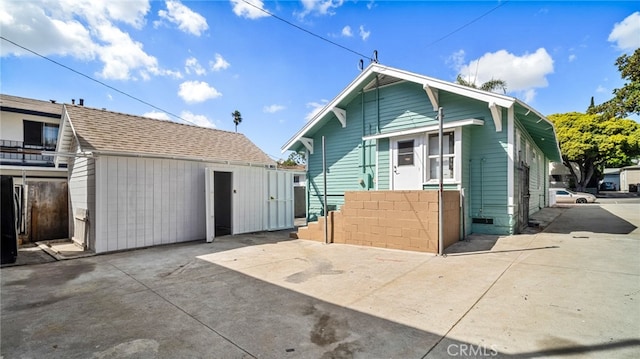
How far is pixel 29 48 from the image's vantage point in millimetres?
9367

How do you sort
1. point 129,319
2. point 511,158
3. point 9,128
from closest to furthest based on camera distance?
1. point 129,319
2. point 511,158
3. point 9,128

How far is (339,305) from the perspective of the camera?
359 centimetres

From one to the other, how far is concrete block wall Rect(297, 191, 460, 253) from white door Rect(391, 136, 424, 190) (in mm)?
1486

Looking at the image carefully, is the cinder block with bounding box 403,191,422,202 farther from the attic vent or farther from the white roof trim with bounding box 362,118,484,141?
the attic vent

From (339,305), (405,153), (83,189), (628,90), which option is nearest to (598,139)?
(628,90)

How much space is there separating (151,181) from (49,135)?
13086 millimetres

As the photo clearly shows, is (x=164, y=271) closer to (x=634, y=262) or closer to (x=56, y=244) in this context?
(x=56, y=244)

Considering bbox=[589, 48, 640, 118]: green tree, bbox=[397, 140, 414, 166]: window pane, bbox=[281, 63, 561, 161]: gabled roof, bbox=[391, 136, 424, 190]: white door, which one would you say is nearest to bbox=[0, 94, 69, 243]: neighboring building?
bbox=[281, 63, 561, 161]: gabled roof

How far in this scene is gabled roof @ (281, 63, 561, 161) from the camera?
7035 millimetres

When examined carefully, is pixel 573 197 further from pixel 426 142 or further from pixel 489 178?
pixel 426 142

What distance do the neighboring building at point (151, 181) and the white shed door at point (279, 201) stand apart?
40 mm

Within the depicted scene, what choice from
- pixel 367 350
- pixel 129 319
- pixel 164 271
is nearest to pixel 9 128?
pixel 164 271

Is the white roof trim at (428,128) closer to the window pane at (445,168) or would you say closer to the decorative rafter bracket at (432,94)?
the decorative rafter bracket at (432,94)

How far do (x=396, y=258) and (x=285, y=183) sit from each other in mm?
6569
